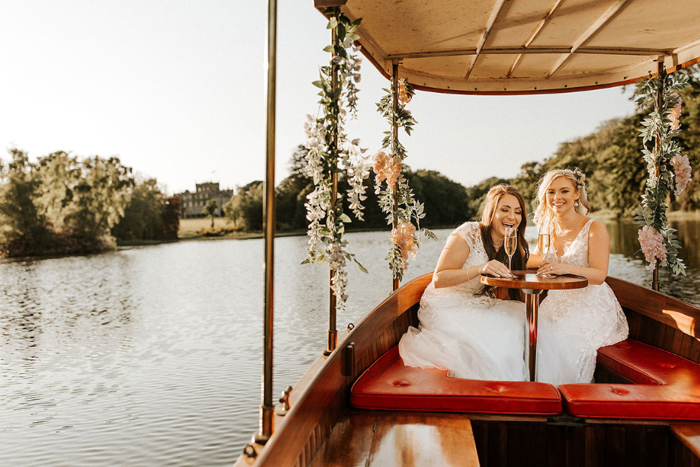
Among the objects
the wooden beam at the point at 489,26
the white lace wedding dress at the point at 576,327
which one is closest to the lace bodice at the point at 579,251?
the white lace wedding dress at the point at 576,327

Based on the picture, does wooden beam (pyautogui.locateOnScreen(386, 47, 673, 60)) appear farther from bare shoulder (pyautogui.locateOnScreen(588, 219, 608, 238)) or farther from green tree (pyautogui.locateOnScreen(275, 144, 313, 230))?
green tree (pyautogui.locateOnScreen(275, 144, 313, 230))

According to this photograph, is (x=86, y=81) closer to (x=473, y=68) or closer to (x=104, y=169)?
(x=104, y=169)

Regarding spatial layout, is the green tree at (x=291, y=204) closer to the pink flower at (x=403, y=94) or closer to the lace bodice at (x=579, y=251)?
the pink flower at (x=403, y=94)

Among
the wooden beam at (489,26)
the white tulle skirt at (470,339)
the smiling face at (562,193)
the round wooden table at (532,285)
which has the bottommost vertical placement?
the white tulle skirt at (470,339)

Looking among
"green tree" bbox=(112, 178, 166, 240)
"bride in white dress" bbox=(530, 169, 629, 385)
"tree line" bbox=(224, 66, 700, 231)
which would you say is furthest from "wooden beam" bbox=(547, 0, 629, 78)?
"green tree" bbox=(112, 178, 166, 240)

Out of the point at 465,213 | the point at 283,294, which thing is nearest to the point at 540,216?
the point at 283,294

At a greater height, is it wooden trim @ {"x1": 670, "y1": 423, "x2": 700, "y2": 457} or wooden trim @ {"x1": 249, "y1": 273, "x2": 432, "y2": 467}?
wooden trim @ {"x1": 249, "y1": 273, "x2": 432, "y2": 467}

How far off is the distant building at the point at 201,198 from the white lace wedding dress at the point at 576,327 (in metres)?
30.4

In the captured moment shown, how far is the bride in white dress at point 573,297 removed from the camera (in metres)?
2.66

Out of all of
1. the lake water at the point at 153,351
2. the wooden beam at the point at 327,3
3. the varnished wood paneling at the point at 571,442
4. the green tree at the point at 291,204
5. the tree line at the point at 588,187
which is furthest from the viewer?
the green tree at the point at 291,204

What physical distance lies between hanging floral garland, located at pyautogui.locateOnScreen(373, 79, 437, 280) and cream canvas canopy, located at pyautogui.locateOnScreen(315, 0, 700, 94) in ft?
0.88

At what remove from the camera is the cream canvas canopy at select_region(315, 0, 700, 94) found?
106 inches

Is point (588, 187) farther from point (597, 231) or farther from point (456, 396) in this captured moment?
point (456, 396)

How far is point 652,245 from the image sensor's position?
4.00m
